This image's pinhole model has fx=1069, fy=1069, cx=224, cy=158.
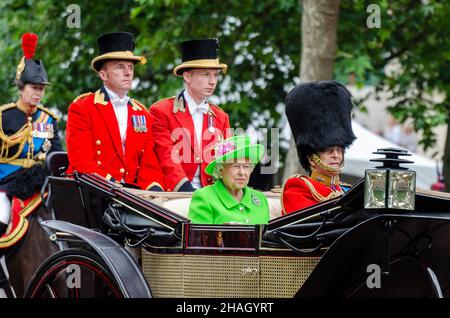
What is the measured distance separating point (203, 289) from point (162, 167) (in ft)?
5.57

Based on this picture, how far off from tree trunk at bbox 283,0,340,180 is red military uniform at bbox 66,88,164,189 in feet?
12.7

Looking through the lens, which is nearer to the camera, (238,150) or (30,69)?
(238,150)

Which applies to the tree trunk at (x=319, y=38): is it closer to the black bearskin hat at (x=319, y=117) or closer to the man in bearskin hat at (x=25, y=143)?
the man in bearskin hat at (x=25, y=143)

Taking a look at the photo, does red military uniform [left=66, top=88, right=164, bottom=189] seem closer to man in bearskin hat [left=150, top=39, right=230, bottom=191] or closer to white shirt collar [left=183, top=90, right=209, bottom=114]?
man in bearskin hat [left=150, top=39, right=230, bottom=191]

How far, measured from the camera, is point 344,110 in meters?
5.96

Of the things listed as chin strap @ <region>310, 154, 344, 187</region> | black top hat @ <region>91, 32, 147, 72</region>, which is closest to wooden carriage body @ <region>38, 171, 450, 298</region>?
chin strap @ <region>310, 154, 344, 187</region>

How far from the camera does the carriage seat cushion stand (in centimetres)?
618

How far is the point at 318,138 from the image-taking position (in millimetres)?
5809

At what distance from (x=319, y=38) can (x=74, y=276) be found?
17.3 feet

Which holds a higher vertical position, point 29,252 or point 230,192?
point 230,192

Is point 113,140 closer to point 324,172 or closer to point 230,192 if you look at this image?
point 230,192

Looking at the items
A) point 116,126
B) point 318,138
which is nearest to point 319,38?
point 116,126

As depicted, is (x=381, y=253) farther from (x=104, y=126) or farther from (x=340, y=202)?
(x=104, y=126)
